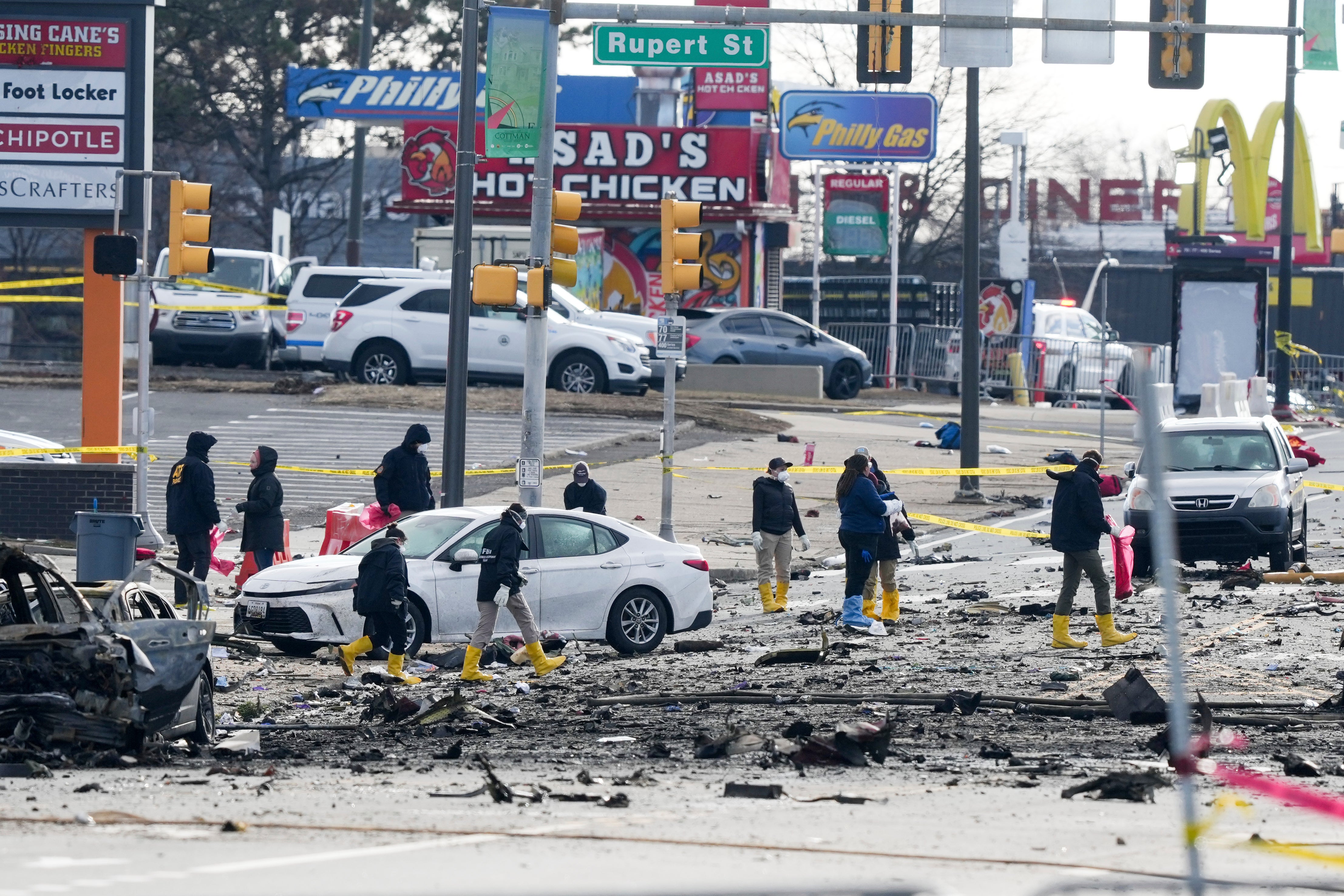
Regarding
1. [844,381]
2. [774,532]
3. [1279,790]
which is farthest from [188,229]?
[844,381]

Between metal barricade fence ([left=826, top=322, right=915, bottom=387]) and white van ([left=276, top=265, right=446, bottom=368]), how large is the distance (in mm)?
15894

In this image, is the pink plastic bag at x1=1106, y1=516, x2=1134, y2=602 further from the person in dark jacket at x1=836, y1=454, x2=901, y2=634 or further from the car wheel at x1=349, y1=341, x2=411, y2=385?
the car wheel at x1=349, y1=341, x2=411, y2=385

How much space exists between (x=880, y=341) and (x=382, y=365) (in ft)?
60.6

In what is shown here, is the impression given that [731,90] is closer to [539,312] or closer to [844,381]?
[844,381]

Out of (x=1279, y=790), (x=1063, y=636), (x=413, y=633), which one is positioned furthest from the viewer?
(x=413, y=633)

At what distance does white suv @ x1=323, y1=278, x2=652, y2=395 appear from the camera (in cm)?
3033

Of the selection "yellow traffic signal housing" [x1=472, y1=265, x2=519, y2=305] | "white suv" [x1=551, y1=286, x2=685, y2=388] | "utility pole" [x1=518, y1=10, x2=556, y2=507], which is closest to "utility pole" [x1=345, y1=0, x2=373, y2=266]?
"white suv" [x1=551, y1=286, x2=685, y2=388]

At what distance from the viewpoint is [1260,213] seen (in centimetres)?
5191

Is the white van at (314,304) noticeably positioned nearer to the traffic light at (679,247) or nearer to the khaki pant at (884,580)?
the traffic light at (679,247)

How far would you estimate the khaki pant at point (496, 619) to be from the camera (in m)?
13.4

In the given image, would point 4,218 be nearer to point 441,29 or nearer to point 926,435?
point 926,435

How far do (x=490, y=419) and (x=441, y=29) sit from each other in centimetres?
2749

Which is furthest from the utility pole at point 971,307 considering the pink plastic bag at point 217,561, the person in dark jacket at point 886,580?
the pink plastic bag at point 217,561

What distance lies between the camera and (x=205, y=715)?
1035cm
